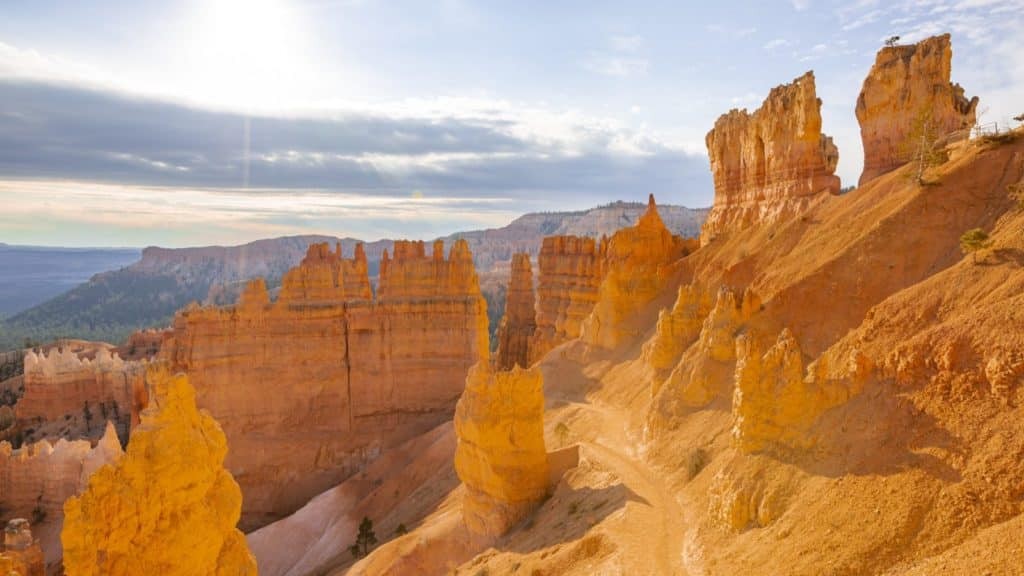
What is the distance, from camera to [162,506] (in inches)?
786

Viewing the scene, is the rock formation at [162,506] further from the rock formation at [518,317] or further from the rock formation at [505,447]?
the rock formation at [518,317]

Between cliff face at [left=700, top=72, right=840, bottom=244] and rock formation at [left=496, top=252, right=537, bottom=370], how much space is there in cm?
2931

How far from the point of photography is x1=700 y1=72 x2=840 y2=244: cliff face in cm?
4000

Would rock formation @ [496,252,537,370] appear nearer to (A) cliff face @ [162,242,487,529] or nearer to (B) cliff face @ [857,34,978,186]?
(A) cliff face @ [162,242,487,529]

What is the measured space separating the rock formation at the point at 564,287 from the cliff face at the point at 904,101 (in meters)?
28.0

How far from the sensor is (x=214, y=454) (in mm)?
21688

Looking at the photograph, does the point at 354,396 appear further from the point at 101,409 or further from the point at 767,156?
the point at 767,156

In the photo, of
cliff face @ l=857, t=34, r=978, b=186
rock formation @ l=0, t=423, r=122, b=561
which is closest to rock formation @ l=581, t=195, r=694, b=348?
cliff face @ l=857, t=34, r=978, b=186

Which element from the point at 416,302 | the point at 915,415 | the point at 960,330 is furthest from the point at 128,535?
the point at 416,302

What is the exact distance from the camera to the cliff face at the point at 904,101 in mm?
35188

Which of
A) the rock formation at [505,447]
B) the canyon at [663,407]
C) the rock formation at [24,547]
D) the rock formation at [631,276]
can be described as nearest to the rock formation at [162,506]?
the canyon at [663,407]

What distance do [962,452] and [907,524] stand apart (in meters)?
2.07

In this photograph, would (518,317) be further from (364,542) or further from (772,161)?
(364,542)

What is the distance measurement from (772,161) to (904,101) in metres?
8.66
